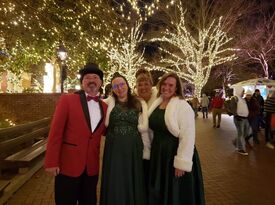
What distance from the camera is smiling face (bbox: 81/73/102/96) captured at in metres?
3.68

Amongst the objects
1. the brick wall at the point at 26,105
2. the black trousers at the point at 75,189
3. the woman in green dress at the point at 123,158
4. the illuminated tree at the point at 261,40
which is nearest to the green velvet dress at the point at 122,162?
the woman in green dress at the point at 123,158

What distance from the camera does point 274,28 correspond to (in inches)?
1094

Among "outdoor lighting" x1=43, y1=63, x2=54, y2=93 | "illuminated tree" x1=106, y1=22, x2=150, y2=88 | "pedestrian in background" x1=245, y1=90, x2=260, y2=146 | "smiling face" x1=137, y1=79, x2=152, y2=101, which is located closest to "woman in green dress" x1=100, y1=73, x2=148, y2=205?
"smiling face" x1=137, y1=79, x2=152, y2=101

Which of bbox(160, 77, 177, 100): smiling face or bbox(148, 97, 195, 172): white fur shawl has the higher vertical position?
bbox(160, 77, 177, 100): smiling face

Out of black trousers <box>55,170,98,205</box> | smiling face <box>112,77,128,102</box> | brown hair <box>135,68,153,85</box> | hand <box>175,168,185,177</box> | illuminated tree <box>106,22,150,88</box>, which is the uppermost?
illuminated tree <box>106,22,150,88</box>

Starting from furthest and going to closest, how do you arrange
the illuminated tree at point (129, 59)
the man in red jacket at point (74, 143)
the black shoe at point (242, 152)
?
the illuminated tree at point (129, 59), the black shoe at point (242, 152), the man in red jacket at point (74, 143)

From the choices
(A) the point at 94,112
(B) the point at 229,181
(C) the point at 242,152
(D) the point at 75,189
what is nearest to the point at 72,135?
(A) the point at 94,112

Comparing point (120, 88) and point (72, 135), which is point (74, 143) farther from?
point (120, 88)

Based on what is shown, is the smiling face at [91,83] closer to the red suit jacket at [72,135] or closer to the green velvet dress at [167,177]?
the red suit jacket at [72,135]

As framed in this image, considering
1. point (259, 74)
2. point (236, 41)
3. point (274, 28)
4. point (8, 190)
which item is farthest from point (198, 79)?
point (8, 190)

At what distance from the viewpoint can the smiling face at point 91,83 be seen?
3678 millimetres

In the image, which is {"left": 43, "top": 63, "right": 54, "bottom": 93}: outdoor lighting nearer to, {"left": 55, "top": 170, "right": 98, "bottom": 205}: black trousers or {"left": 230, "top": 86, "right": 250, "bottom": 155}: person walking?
{"left": 230, "top": 86, "right": 250, "bottom": 155}: person walking

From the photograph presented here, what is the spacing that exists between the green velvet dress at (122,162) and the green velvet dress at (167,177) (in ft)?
0.63

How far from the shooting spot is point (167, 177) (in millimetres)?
3818
